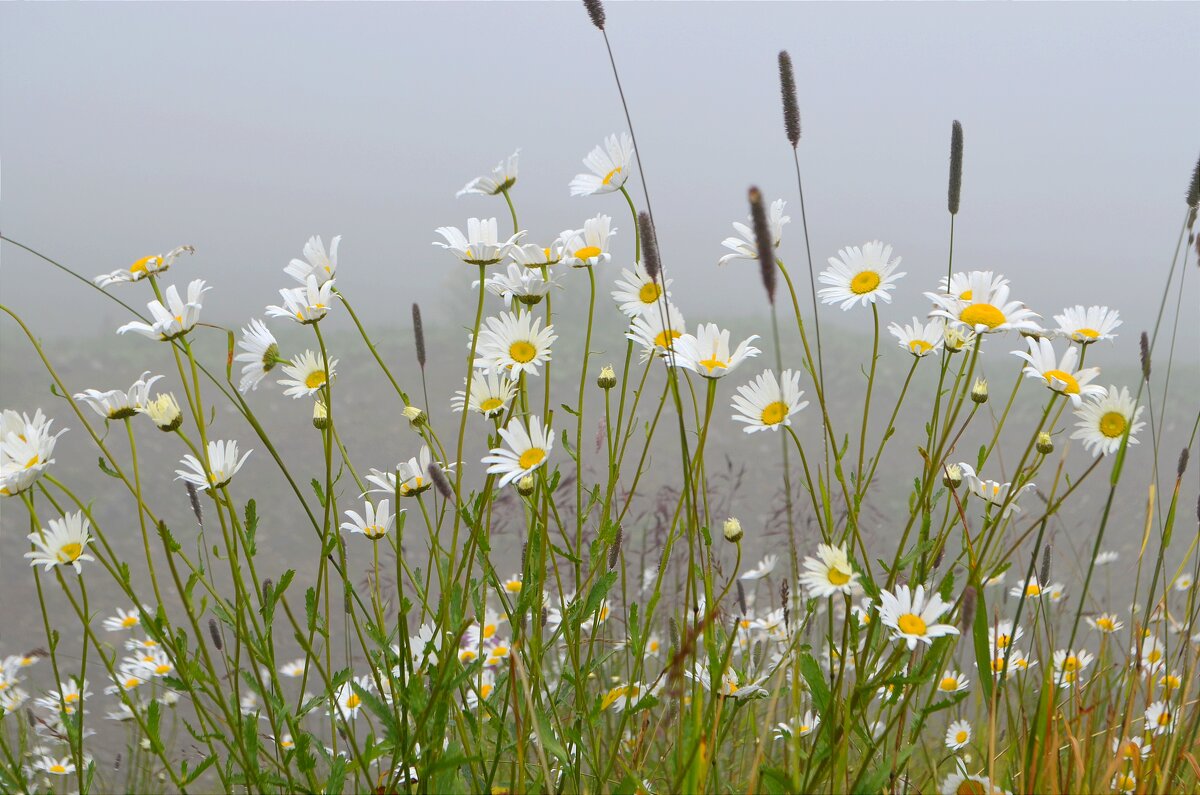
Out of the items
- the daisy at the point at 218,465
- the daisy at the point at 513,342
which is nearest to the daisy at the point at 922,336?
the daisy at the point at 513,342

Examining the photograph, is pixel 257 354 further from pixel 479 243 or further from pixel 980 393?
pixel 980 393

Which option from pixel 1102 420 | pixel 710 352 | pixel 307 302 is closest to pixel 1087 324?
pixel 1102 420

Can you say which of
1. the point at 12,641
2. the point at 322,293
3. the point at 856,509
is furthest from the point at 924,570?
the point at 12,641

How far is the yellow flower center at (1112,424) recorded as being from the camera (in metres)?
1.26

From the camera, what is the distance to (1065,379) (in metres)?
1.14

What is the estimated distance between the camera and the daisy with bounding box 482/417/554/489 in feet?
3.60

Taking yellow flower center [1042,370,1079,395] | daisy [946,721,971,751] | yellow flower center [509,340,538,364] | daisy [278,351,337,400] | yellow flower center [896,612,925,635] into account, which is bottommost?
yellow flower center [896,612,925,635]

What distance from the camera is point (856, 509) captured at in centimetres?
113

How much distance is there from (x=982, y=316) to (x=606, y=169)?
0.55 m

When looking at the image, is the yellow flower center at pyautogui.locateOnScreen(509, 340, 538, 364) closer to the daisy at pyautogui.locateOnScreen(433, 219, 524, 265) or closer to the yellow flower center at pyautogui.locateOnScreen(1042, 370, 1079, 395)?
the daisy at pyautogui.locateOnScreen(433, 219, 524, 265)

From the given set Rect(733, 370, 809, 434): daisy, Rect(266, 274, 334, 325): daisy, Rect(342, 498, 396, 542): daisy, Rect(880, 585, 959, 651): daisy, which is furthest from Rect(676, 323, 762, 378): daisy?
Rect(342, 498, 396, 542): daisy

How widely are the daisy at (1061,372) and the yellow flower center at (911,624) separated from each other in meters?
0.33

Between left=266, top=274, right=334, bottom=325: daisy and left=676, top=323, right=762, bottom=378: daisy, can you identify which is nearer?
left=676, top=323, right=762, bottom=378: daisy

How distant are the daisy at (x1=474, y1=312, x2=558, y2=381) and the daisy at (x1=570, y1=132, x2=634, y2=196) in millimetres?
217
